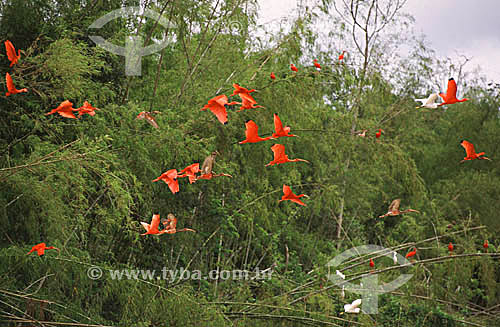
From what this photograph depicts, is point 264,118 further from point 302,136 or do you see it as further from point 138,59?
point 138,59

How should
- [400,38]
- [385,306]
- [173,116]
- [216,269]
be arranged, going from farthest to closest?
[400,38]
[385,306]
[216,269]
[173,116]

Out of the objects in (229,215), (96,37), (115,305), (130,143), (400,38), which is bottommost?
(115,305)

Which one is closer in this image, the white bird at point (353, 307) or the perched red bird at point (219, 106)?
the perched red bird at point (219, 106)

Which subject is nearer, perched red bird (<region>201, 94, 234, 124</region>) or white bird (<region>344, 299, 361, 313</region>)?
perched red bird (<region>201, 94, 234, 124</region>)

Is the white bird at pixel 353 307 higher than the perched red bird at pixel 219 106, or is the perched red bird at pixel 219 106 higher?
the perched red bird at pixel 219 106

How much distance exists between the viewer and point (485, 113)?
5805 mm

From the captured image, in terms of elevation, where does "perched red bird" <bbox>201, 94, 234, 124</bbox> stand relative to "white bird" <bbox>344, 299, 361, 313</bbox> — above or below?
above

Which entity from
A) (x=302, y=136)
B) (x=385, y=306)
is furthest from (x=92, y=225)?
(x=385, y=306)

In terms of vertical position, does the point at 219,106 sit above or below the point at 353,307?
above

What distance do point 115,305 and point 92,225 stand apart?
444 millimetres

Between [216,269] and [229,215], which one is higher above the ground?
[229,215]

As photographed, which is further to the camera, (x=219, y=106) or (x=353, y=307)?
(x=353, y=307)

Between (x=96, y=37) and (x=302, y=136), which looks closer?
(x=96, y=37)

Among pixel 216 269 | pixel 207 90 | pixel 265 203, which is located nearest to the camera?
pixel 207 90
